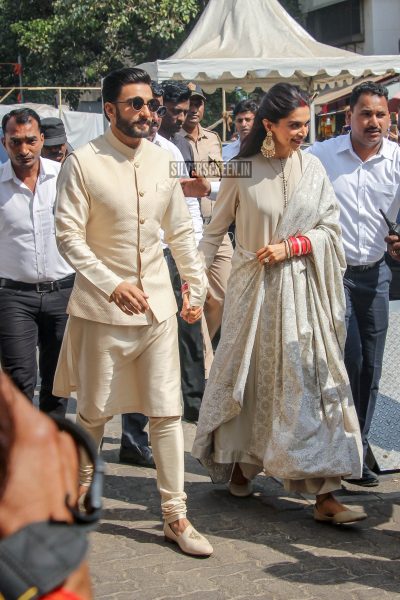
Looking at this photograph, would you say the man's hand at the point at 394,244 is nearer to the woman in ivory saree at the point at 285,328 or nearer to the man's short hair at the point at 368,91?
the woman in ivory saree at the point at 285,328

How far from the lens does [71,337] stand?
16.6ft

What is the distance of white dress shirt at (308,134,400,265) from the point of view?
566 centimetres

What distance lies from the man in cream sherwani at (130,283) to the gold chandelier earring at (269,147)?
0.52m

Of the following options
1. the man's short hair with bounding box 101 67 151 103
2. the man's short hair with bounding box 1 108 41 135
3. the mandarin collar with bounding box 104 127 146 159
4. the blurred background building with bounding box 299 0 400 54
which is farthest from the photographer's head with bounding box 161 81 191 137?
the blurred background building with bounding box 299 0 400 54

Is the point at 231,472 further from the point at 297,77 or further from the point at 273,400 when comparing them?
the point at 297,77

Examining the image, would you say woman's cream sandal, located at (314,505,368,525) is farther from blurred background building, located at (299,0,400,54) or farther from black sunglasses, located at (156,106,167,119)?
blurred background building, located at (299,0,400,54)

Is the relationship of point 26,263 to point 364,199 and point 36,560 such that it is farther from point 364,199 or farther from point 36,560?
point 36,560

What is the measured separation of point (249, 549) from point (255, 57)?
9.60m

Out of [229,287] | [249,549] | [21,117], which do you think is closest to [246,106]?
[21,117]

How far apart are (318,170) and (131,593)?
2230 mm

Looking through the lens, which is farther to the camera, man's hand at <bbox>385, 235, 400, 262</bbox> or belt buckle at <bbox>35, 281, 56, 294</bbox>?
belt buckle at <bbox>35, 281, 56, 294</bbox>

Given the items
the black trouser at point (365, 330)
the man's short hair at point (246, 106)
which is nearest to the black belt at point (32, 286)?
the black trouser at point (365, 330)

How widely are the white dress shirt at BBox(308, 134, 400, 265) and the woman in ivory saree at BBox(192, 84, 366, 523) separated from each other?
0.35 m

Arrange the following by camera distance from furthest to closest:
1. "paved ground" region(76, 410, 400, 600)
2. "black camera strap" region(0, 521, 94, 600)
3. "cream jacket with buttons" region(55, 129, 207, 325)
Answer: "cream jacket with buttons" region(55, 129, 207, 325) → "paved ground" region(76, 410, 400, 600) → "black camera strap" region(0, 521, 94, 600)
